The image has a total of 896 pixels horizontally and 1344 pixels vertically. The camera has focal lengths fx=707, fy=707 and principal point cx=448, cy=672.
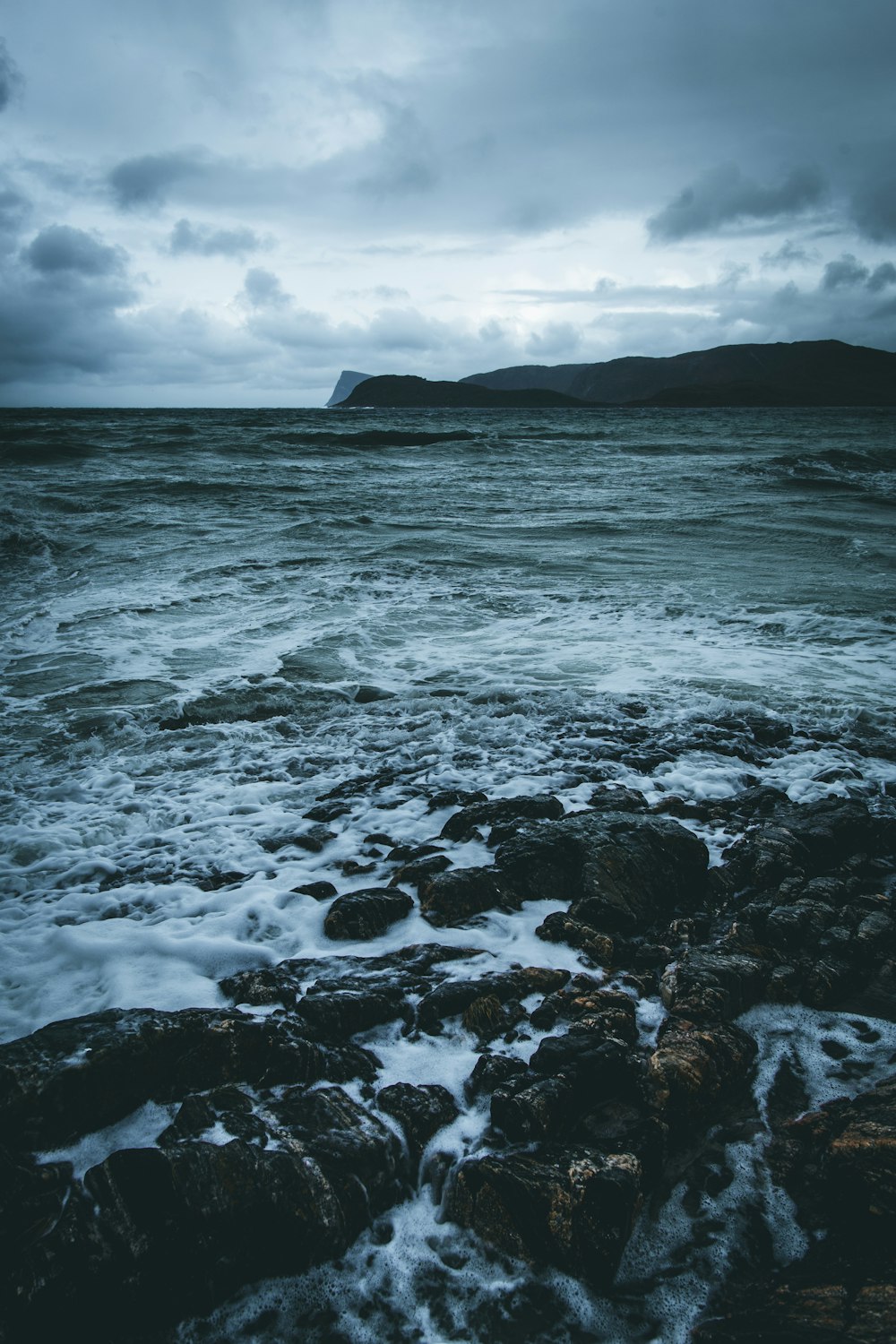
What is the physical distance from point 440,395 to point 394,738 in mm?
154890

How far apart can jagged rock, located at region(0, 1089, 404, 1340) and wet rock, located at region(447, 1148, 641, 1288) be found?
281 mm

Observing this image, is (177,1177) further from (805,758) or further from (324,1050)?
(805,758)

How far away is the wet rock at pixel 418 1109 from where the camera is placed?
2.29 m

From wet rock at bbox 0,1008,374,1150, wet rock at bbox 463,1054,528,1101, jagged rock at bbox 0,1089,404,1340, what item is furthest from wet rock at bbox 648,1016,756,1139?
wet rock at bbox 0,1008,374,1150

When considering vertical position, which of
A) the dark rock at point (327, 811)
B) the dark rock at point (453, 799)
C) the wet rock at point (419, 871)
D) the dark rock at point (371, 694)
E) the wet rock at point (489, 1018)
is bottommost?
the wet rock at point (489, 1018)

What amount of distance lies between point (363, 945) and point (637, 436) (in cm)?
4200

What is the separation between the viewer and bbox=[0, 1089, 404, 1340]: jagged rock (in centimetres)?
179

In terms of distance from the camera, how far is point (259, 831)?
13.7 feet

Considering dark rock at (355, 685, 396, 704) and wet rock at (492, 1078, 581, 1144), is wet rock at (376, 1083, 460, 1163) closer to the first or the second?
wet rock at (492, 1078, 581, 1144)

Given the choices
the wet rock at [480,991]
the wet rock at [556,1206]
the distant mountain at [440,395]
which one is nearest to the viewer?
the wet rock at [556,1206]

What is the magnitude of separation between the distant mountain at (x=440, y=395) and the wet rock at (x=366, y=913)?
12668 cm

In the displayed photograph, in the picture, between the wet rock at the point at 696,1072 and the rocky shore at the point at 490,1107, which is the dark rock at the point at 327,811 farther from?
the wet rock at the point at 696,1072

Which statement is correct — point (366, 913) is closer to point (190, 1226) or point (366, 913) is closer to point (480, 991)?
point (480, 991)

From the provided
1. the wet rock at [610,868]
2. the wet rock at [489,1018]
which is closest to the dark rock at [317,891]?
the wet rock at [610,868]
